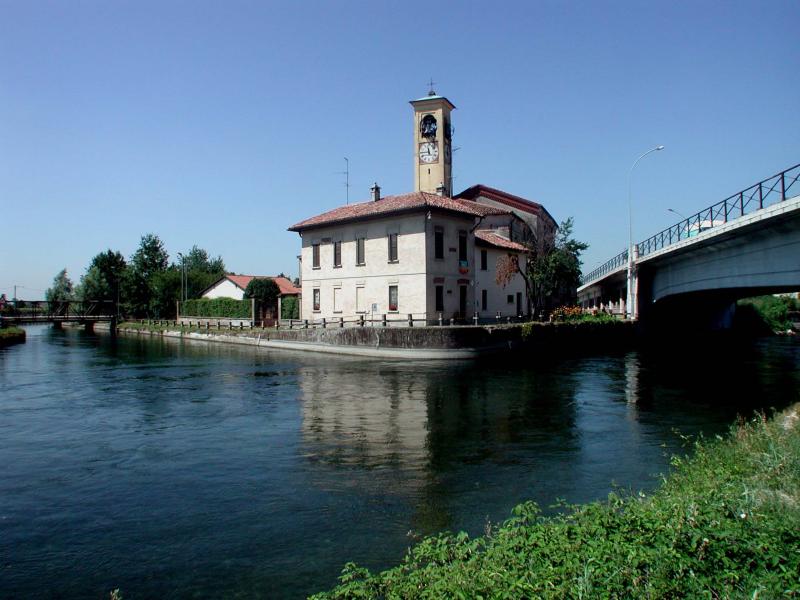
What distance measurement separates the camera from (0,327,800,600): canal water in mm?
8422

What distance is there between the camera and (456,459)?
1367 cm

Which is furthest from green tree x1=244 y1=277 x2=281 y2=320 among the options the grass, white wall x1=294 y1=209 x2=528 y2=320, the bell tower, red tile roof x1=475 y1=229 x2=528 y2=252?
the grass

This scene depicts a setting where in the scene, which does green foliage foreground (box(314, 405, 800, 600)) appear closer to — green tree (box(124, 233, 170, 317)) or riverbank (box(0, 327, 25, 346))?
riverbank (box(0, 327, 25, 346))

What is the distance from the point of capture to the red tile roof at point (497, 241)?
50.5 metres

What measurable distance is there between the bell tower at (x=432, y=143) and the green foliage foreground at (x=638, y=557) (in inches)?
1967

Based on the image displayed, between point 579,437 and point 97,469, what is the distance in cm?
1162

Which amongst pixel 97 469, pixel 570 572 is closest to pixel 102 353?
pixel 97 469

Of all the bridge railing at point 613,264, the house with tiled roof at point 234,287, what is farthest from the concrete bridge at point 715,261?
the house with tiled roof at point 234,287

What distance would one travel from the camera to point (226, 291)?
7969cm

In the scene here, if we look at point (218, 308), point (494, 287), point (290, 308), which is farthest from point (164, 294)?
point (494, 287)

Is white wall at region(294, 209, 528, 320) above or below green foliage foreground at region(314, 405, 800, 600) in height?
above

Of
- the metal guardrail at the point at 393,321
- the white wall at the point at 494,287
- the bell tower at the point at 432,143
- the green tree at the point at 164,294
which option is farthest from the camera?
the green tree at the point at 164,294

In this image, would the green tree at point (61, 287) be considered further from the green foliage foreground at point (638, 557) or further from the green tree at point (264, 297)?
the green foliage foreground at point (638, 557)

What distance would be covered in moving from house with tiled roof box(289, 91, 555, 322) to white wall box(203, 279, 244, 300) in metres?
28.0
